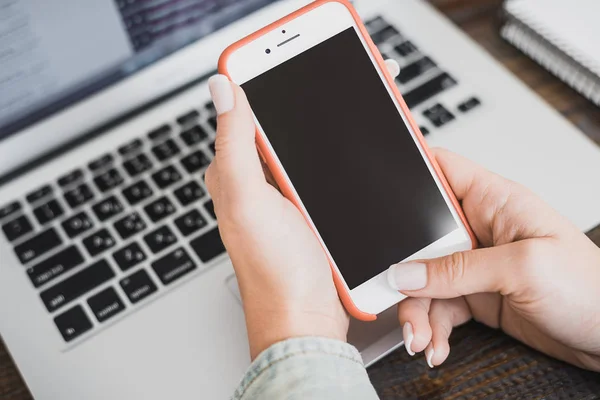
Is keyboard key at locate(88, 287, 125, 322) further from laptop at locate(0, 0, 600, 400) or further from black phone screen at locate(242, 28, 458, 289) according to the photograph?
black phone screen at locate(242, 28, 458, 289)

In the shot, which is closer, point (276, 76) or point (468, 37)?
point (276, 76)

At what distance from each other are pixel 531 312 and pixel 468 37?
0.33 meters

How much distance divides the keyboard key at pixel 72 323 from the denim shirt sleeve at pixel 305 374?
0.16 m

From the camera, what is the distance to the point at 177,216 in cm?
54

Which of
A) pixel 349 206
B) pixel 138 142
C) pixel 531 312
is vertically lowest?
pixel 531 312

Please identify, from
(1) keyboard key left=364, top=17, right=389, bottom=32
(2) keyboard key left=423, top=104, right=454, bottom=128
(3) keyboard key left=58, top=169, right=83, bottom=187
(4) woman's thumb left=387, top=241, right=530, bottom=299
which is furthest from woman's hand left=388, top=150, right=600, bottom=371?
(3) keyboard key left=58, top=169, right=83, bottom=187

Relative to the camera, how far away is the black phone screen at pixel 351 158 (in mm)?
451

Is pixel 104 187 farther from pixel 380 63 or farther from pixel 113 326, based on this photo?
pixel 380 63

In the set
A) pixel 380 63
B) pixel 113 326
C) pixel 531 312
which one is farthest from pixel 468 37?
pixel 113 326

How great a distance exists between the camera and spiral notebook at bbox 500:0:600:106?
0.59m

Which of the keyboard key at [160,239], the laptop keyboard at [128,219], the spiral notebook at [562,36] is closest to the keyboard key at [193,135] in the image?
the laptop keyboard at [128,219]

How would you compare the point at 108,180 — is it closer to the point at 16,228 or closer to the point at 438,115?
the point at 16,228

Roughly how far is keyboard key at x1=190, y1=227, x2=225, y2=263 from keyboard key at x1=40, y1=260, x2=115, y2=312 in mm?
75

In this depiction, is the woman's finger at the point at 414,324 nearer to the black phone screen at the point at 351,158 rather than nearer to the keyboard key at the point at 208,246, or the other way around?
the black phone screen at the point at 351,158
